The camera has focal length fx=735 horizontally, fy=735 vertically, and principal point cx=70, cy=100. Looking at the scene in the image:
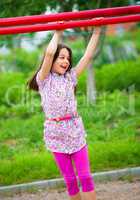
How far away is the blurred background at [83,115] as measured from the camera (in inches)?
313

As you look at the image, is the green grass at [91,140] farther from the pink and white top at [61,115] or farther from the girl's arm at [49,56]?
the girl's arm at [49,56]

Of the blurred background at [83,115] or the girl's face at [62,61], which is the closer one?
the girl's face at [62,61]

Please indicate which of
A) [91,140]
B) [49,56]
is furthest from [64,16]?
[91,140]

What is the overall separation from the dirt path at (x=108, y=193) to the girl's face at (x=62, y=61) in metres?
1.72

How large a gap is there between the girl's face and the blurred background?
87.0 inches

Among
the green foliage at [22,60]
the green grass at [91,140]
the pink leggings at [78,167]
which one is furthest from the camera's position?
the green foliage at [22,60]

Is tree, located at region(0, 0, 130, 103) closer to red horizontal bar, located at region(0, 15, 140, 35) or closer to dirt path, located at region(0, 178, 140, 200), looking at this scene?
dirt path, located at region(0, 178, 140, 200)

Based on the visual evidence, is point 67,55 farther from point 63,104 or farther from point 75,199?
point 75,199

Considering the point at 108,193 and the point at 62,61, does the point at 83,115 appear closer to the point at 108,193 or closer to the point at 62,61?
the point at 108,193

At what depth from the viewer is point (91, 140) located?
9.20 meters

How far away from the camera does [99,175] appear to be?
7.61 metres

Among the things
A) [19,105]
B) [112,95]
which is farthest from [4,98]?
[112,95]

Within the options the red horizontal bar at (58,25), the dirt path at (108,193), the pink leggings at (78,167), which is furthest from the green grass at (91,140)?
the red horizontal bar at (58,25)

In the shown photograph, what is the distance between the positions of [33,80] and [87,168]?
2.73 ft
